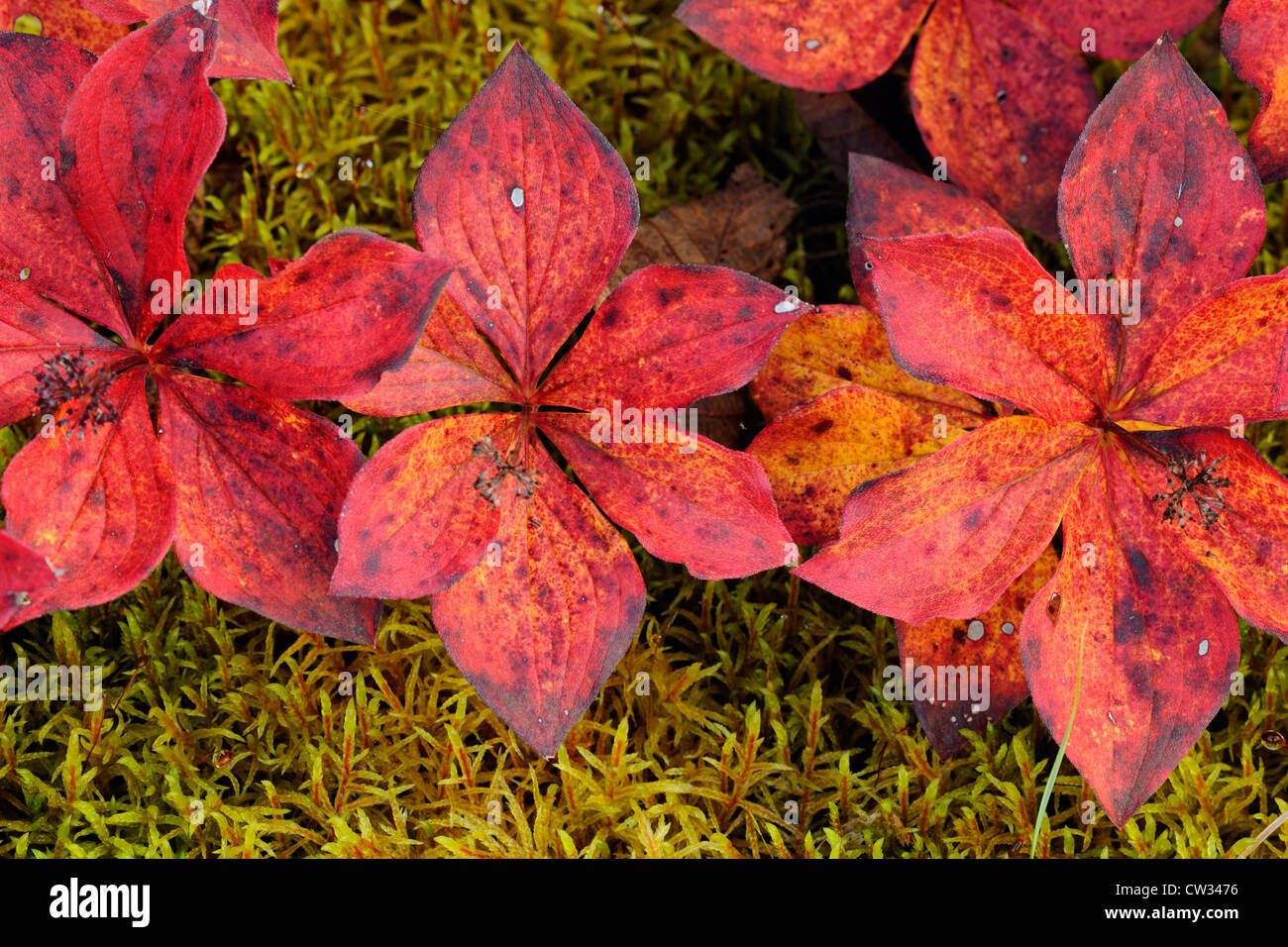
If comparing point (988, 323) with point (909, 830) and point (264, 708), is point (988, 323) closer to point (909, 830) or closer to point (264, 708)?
point (909, 830)

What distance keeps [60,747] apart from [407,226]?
1.16 metres

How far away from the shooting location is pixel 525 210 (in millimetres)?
1602

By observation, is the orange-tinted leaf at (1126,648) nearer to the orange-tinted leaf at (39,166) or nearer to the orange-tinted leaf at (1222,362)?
the orange-tinted leaf at (1222,362)

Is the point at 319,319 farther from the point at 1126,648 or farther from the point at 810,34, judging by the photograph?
the point at 1126,648

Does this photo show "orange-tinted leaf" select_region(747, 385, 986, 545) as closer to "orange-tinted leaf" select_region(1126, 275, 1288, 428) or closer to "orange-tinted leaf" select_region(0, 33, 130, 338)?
"orange-tinted leaf" select_region(1126, 275, 1288, 428)

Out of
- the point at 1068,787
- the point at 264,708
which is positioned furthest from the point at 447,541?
the point at 1068,787

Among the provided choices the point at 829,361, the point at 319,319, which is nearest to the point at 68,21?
the point at 319,319

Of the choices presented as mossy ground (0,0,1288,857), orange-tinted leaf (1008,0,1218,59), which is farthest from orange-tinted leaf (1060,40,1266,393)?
mossy ground (0,0,1288,857)

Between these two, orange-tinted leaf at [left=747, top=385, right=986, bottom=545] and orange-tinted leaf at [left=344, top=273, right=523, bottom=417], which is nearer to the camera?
orange-tinted leaf at [left=344, top=273, right=523, bottom=417]

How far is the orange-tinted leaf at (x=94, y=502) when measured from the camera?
147 centimetres

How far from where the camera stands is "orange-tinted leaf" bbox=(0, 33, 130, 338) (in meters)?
1.53

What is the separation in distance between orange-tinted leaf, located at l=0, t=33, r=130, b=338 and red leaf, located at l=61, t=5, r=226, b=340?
0.12ft

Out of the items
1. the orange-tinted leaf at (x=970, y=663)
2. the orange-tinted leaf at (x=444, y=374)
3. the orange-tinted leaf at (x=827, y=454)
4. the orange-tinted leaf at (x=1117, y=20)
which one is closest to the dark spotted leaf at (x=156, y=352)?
the orange-tinted leaf at (x=444, y=374)

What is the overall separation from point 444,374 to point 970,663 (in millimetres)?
969
